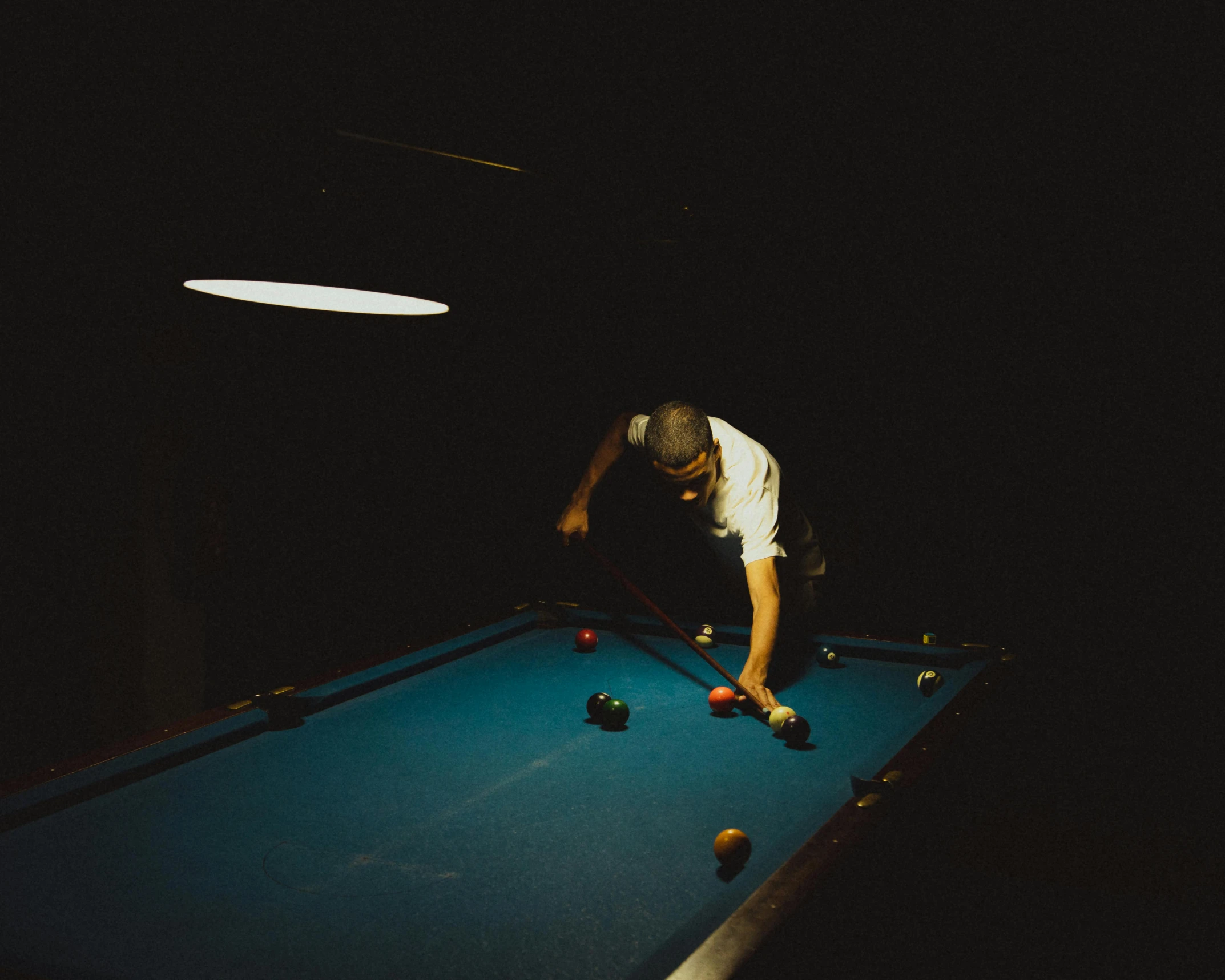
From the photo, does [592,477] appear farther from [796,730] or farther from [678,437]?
[796,730]

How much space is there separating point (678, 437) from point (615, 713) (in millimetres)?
924

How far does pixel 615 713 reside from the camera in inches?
91.5

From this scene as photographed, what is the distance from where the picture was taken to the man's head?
2.83 meters

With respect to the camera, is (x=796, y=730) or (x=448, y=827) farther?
(x=796, y=730)

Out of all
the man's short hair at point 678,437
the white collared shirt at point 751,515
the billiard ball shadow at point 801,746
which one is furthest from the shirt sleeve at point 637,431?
the billiard ball shadow at point 801,746

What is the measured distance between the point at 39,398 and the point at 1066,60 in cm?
363

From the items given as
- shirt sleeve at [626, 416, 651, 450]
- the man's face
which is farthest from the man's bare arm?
shirt sleeve at [626, 416, 651, 450]

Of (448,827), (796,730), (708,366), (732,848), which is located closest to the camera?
(732,848)

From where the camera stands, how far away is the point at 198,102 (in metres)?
1.36

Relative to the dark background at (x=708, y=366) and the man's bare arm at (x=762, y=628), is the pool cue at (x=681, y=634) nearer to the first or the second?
the man's bare arm at (x=762, y=628)

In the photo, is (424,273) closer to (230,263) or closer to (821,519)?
(230,263)

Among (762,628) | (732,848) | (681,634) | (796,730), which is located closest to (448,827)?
(732,848)

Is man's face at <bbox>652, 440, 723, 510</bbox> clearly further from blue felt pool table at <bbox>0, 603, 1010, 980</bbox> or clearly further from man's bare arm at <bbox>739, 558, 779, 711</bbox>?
blue felt pool table at <bbox>0, 603, 1010, 980</bbox>

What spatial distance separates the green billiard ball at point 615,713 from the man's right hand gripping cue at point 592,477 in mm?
1230
